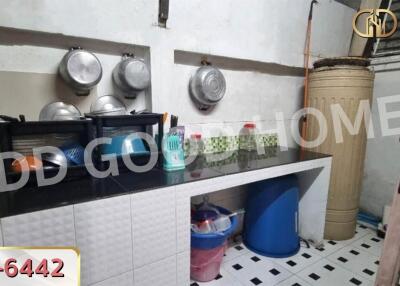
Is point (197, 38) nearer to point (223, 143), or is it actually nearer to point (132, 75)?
point (132, 75)

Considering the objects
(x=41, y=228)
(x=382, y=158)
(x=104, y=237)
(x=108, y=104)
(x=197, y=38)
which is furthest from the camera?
(x=382, y=158)

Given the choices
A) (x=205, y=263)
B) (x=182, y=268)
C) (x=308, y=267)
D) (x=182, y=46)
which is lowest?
(x=308, y=267)

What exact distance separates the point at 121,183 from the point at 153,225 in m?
0.24

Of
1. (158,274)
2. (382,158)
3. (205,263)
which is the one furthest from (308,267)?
(382,158)

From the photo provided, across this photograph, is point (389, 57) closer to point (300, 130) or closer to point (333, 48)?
point (333, 48)

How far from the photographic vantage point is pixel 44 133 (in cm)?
106

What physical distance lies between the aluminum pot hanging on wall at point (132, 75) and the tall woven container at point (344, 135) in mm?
1381

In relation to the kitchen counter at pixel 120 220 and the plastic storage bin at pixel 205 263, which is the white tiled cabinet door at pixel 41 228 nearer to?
the kitchen counter at pixel 120 220

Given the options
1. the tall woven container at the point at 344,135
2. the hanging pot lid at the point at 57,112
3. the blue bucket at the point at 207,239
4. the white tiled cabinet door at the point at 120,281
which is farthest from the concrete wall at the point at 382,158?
the hanging pot lid at the point at 57,112

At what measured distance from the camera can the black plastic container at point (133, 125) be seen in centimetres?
118

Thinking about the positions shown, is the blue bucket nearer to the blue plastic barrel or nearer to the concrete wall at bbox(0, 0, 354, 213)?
the blue plastic barrel

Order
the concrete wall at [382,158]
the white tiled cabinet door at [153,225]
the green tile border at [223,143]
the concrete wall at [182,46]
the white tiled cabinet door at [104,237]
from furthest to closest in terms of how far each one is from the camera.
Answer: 1. the concrete wall at [382,158]
2. the green tile border at [223,143]
3. the concrete wall at [182,46]
4. the white tiled cabinet door at [153,225]
5. the white tiled cabinet door at [104,237]

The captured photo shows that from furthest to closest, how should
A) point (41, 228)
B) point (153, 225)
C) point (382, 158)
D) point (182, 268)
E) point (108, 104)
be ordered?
point (382, 158)
point (108, 104)
point (182, 268)
point (153, 225)
point (41, 228)

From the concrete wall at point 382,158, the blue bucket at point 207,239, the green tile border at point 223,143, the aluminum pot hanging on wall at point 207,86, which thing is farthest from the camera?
the concrete wall at point 382,158
